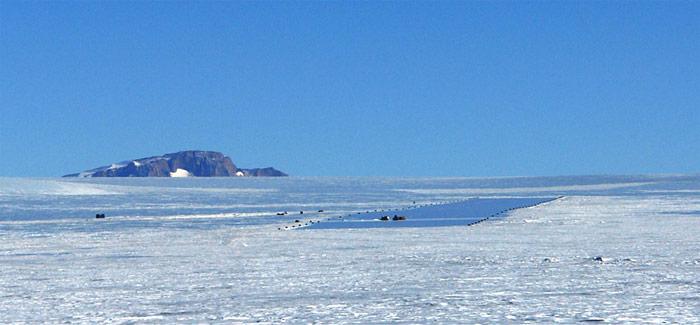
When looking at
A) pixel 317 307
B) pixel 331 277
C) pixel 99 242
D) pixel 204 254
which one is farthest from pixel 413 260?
pixel 99 242

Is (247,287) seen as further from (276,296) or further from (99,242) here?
(99,242)

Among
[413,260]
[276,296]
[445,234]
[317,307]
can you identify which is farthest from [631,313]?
[445,234]

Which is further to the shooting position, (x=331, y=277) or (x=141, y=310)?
(x=331, y=277)

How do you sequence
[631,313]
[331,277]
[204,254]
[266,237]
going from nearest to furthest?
[631,313], [331,277], [204,254], [266,237]

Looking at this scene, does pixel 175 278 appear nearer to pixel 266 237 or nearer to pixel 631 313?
pixel 631 313

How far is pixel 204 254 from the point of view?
14.6 meters

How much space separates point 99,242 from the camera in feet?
57.2

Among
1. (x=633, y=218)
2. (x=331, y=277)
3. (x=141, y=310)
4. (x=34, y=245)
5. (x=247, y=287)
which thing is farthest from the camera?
(x=633, y=218)

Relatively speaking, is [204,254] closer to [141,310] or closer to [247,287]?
[247,287]

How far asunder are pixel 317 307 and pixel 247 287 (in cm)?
174

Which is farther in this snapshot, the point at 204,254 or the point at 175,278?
the point at 204,254

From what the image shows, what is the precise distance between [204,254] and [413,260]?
3217mm

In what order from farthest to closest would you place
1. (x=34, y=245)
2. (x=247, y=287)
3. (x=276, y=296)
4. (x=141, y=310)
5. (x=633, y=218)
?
(x=633, y=218)
(x=34, y=245)
(x=247, y=287)
(x=276, y=296)
(x=141, y=310)

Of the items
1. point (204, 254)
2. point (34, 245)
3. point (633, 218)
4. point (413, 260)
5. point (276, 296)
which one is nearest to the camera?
point (276, 296)
